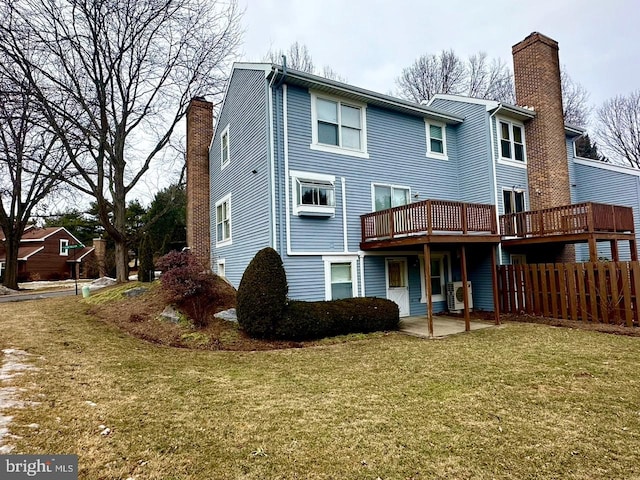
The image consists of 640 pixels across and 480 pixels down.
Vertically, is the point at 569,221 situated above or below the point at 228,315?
above

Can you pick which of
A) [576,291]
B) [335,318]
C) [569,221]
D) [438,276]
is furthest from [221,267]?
[569,221]

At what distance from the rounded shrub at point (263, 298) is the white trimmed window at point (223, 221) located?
4756 millimetres

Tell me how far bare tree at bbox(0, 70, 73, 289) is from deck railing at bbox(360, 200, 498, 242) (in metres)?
14.3

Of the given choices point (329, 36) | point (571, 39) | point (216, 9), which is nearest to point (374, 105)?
point (216, 9)

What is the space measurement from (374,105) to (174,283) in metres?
8.55

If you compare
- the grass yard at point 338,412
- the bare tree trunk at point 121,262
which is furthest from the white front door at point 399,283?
the bare tree trunk at point 121,262

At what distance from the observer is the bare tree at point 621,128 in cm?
2772

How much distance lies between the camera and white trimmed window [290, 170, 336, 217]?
33.4 ft

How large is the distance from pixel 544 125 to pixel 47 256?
139 ft

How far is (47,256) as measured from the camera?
35.3m

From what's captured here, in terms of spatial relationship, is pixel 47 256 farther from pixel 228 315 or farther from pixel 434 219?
pixel 434 219

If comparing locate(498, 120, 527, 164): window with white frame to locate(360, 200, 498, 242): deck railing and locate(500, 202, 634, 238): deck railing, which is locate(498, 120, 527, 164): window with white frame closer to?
locate(500, 202, 634, 238): deck railing

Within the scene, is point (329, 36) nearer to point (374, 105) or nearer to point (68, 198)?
point (374, 105)

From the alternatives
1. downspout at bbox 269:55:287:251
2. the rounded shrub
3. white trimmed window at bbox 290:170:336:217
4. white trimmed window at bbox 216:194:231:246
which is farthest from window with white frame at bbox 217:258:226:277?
the rounded shrub
